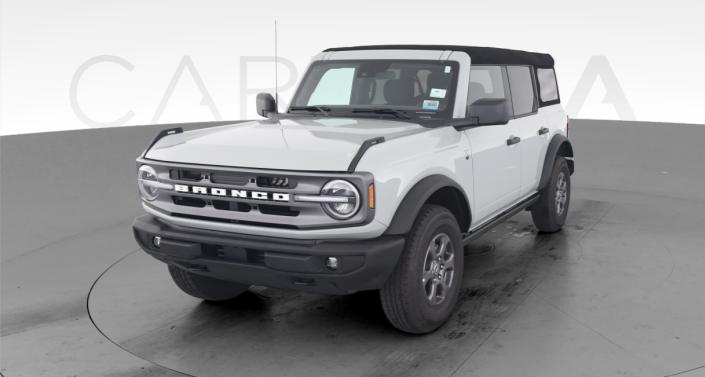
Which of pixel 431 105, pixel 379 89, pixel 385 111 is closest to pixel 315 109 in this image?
pixel 379 89

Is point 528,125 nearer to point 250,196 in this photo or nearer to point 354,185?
point 354,185

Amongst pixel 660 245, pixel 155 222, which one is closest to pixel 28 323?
pixel 155 222

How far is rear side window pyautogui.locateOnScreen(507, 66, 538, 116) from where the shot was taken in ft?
18.5

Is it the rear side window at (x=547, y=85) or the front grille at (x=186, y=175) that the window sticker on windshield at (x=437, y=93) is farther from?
the rear side window at (x=547, y=85)

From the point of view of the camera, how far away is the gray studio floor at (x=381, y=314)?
378cm

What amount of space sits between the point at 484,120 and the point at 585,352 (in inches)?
62.4

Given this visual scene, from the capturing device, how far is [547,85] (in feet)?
21.5

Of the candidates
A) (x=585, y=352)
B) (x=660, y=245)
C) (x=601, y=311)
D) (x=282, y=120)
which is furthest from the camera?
(x=660, y=245)

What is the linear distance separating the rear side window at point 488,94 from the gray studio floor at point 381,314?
4.25ft

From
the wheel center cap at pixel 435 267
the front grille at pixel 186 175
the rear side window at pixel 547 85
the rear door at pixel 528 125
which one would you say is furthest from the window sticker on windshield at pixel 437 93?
→ the rear side window at pixel 547 85

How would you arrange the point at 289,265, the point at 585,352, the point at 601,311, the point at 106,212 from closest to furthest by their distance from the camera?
the point at 289,265, the point at 585,352, the point at 601,311, the point at 106,212

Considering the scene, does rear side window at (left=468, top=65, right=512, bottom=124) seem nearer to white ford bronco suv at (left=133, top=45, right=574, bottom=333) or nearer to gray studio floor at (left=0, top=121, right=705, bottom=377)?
white ford bronco suv at (left=133, top=45, right=574, bottom=333)

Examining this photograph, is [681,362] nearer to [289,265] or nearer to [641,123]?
[289,265]

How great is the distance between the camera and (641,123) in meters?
16.7
